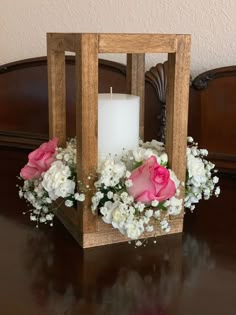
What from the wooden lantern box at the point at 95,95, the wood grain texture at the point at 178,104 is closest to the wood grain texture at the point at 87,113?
the wooden lantern box at the point at 95,95

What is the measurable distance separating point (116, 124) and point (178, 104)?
95 millimetres

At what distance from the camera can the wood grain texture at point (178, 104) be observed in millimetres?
681

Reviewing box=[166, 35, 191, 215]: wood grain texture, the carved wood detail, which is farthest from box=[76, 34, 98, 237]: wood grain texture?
the carved wood detail

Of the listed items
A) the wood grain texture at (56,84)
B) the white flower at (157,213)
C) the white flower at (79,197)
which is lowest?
the white flower at (157,213)

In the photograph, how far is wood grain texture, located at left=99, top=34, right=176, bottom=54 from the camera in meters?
0.63

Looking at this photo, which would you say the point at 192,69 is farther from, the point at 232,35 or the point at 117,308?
the point at 117,308

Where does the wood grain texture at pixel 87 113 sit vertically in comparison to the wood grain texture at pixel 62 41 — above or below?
below

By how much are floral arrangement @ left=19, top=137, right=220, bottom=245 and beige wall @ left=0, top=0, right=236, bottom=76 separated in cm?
39

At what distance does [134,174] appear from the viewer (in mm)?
658

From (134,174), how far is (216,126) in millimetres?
428

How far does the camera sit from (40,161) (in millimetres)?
728

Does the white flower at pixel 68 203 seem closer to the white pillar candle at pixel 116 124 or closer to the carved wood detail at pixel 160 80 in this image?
the white pillar candle at pixel 116 124

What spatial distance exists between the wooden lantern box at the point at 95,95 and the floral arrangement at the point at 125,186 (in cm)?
2

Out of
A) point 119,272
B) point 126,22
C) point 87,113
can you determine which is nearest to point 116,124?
point 87,113
